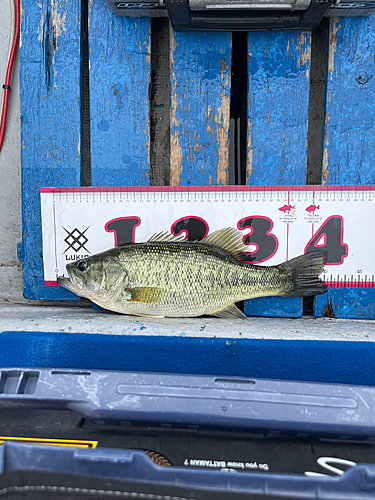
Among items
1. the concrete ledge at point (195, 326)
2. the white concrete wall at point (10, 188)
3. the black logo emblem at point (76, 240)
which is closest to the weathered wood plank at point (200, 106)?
the black logo emblem at point (76, 240)

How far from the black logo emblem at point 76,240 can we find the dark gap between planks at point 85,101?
10.3 inches

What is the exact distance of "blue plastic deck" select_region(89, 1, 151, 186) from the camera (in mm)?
1345

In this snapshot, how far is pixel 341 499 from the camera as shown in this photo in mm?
726

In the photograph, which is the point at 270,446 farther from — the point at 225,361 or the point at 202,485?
the point at 225,361

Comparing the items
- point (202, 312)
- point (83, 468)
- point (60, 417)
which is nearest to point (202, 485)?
point (83, 468)

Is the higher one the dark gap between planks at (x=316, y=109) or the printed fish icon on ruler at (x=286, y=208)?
the dark gap between planks at (x=316, y=109)

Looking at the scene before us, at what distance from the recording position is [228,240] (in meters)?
1.35

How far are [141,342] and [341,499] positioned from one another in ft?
2.70

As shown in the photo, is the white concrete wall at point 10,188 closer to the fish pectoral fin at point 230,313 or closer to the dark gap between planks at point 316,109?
the fish pectoral fin at point 230,313

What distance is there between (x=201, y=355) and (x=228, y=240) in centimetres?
53

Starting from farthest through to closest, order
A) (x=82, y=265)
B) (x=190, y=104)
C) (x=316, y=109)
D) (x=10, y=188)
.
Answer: (x=10, y=188) < (x=316, y=109) < (x=190, y=104) < (x=82, y=265)

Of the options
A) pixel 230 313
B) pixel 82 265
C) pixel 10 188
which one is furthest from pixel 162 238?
pixel 10 188

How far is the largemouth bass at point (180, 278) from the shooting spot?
4.15 feet

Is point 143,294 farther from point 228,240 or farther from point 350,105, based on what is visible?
point 350,105
